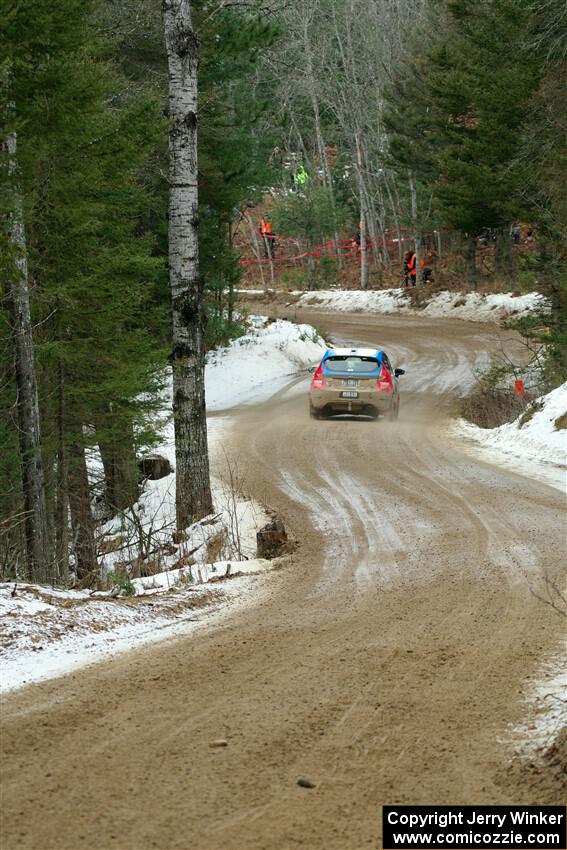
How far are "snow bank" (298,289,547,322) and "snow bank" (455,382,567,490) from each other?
1711 centimetres

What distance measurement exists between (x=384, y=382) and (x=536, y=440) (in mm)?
5301

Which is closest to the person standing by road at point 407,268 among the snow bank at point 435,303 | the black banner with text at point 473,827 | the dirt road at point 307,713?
the snow bank at point 435,303

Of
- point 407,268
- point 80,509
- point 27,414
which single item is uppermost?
point 407,268

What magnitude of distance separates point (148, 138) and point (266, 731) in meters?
9.39

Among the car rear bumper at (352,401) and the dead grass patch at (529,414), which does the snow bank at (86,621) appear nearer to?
the dead grass patch at (529,414)

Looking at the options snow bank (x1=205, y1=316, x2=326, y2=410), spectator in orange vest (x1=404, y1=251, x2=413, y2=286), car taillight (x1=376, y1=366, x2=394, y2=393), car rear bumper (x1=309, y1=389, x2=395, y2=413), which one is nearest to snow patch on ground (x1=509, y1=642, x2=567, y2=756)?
car rear bumper (x1=309, y1=389, x2=395, y2=413)

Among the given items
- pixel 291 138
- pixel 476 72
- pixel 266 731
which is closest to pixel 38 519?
pixel 266 731

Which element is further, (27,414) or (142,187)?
(142,187)

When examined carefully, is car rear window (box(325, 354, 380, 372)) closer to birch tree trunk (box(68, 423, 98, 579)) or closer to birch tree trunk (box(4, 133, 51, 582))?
birch tree trunk (box(68, 423, 98, 579))

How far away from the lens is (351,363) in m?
22.4

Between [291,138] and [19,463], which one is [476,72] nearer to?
[19,463]

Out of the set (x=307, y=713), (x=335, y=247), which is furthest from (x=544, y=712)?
(x=335, y=247)

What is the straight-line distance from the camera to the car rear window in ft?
73.4

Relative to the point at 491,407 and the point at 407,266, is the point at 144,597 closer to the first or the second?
the point at 491,407
